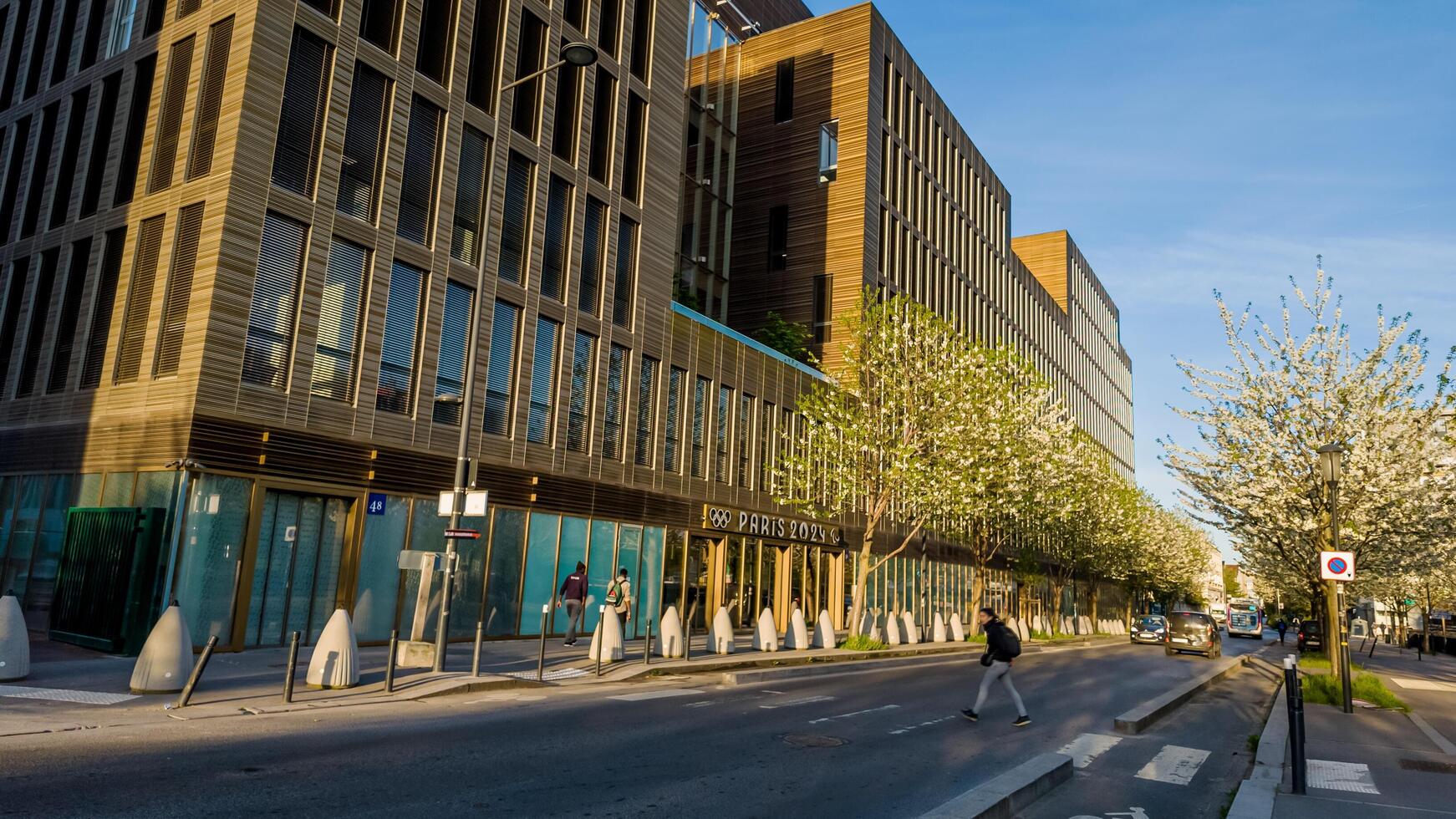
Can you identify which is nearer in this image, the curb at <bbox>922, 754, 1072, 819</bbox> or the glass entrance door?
the curb at <bbox>922, 754, 1072, 819</bbox>

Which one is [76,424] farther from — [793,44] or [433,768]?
[793,44]

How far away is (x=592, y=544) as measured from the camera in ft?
83.9

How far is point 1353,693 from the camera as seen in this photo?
718 inches

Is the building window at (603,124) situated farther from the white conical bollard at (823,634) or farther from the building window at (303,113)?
the white conical bollard at (823,634)

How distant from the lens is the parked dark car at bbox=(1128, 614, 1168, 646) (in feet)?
164

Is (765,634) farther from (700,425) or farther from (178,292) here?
(178,292)

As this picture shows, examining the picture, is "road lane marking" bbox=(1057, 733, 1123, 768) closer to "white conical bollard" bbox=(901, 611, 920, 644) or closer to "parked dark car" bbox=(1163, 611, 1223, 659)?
"white conical bollard" bbox=(901, 611, 920, 644)

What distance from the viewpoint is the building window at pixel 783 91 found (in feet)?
148

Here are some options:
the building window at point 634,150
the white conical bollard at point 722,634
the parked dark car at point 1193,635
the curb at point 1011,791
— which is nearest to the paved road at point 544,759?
the curb at point 1011,791

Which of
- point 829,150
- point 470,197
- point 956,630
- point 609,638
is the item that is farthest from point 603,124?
point 956,630

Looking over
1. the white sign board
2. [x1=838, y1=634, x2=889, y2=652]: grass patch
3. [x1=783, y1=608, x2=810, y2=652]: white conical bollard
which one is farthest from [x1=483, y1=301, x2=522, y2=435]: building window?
the white sign board

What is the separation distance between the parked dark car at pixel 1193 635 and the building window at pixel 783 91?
28297mm

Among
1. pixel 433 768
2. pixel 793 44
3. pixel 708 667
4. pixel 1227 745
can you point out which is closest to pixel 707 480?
pixel 708 667

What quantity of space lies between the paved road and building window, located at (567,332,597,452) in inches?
431
